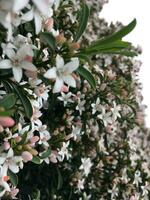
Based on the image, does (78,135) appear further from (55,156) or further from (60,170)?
(55,156)

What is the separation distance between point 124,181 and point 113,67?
50.3 inches

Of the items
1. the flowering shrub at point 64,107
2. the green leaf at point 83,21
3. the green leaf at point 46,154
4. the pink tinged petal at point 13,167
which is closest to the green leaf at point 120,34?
the flowering shrub at point 64,107

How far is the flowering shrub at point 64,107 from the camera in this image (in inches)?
88.1

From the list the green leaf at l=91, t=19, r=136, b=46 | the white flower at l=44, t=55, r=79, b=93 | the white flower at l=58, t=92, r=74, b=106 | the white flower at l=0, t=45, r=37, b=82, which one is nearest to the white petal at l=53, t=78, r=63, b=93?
the white flower at l=44, t=55, r=79, b=93

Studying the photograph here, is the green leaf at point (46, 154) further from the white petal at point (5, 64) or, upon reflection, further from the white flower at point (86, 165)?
the white petal at point (5, 64)

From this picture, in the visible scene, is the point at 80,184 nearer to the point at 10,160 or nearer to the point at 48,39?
the point at 10,160

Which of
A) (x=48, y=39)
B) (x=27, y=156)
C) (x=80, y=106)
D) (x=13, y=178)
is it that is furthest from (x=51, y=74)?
(x=80, y=106)

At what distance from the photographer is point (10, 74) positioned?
2.32 meters

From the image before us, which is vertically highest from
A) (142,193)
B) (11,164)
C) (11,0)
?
(11,0)

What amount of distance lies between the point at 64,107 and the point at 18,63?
173 cm

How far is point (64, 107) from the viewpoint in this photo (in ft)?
12.8

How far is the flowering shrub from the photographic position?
2.24m

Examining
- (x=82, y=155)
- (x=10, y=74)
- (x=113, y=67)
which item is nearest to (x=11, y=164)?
(x=10, y=74)

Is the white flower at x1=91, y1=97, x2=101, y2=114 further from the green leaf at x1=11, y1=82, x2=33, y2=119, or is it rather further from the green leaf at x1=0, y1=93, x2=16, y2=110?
the green leaf at x1=0, y1=93, x2=16, y2=110
